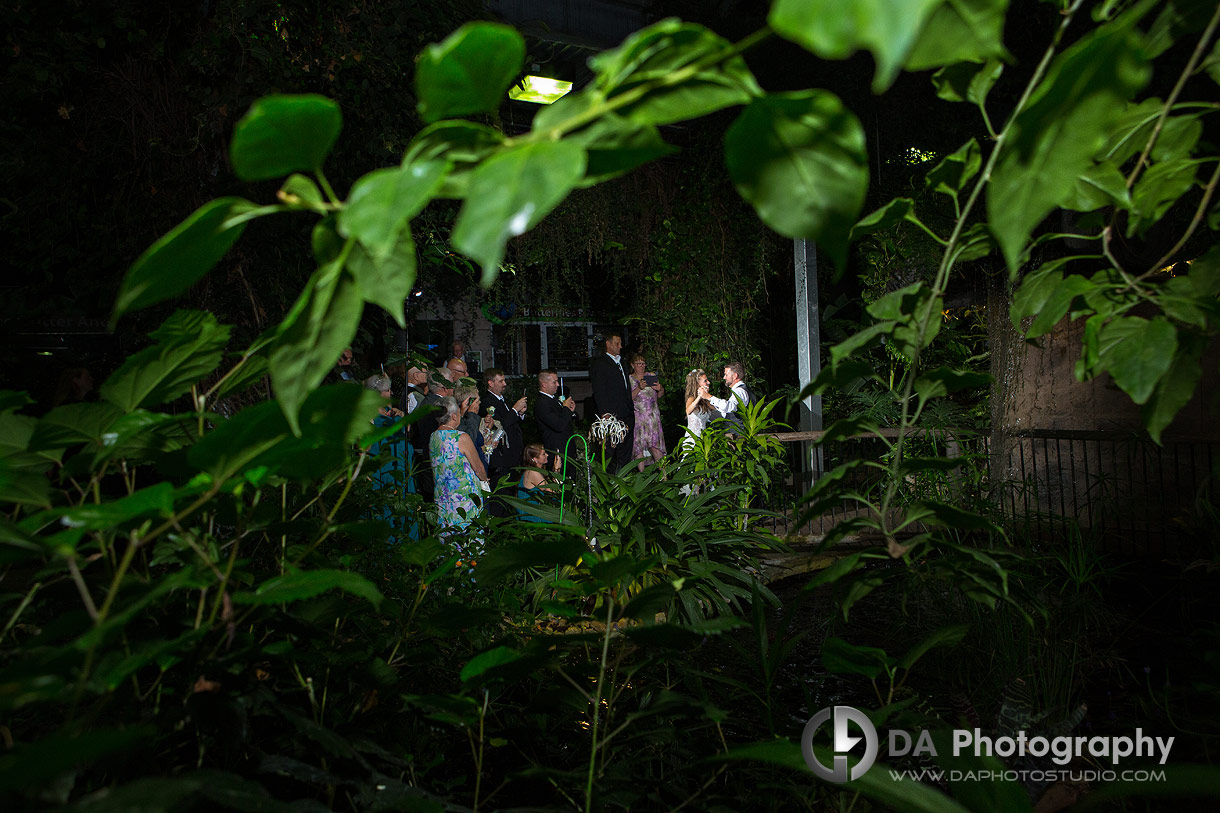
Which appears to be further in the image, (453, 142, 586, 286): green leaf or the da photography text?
the da photography text

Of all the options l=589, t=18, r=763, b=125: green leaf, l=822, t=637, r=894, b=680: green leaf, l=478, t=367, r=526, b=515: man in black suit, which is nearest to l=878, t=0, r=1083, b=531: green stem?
l=589, t=18, r=763, b=125: green leaf

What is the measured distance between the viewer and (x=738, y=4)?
6.79 metres

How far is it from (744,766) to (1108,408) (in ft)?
16.7

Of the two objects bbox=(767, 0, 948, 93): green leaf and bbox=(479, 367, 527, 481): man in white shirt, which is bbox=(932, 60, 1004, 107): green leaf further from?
bbox=(479, 367, 527, 481): man in white shirt

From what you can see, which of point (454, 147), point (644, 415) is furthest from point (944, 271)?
point (644, 415)

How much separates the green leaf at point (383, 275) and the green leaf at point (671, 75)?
0.16m

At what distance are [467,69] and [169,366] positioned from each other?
492 millimetres

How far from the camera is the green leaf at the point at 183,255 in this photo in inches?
18.0

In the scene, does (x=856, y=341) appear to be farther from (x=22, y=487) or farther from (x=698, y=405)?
(x=698, y=405)

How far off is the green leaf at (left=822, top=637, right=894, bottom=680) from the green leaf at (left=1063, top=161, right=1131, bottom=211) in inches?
27.0

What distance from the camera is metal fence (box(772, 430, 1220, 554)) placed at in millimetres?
4191

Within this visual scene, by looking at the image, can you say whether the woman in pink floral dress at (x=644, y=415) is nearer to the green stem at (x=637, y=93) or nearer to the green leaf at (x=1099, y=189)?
the green leaf at (x=1099, y=189)

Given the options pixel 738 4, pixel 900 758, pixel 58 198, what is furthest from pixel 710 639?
pixel 738 4

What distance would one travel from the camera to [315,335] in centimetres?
45
